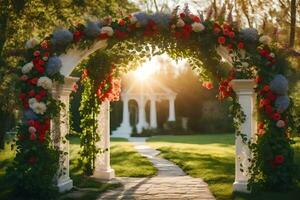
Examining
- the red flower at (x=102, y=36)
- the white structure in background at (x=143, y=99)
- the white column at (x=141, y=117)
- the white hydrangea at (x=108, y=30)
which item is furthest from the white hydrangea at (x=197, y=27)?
the white structure in background at (x=143, y=99)

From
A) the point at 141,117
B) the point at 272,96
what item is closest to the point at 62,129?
the point at 272,96

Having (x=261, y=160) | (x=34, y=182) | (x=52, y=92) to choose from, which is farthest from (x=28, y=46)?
(x=261, y=160)

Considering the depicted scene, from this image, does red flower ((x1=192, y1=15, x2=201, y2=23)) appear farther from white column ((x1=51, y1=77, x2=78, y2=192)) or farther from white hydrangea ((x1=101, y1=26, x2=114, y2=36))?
white column ((x1=51, y1=77, x2=78, y2=192))

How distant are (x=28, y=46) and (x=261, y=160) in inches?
194

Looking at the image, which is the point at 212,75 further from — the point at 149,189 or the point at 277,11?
the point at 277,11

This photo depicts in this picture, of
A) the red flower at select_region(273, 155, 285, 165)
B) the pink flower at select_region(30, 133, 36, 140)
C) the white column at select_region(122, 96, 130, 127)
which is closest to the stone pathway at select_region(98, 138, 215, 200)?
the red flower at select_region(273, 155, 285, 165)

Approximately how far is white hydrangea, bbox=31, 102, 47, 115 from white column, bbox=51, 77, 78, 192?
2.00 feet

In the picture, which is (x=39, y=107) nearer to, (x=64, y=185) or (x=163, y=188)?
(x=64, y=185)

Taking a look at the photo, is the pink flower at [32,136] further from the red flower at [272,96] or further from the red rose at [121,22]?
the red flower at [272,96]

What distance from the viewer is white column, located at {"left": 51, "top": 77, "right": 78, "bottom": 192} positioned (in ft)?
32.6

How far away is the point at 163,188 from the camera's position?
421 inches

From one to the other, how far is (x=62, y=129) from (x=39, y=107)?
3.60 feet

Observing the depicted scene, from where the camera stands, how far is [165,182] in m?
11.8

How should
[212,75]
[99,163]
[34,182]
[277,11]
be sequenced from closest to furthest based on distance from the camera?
[34,182] → [212,75] → [99,163] → [277,11]
